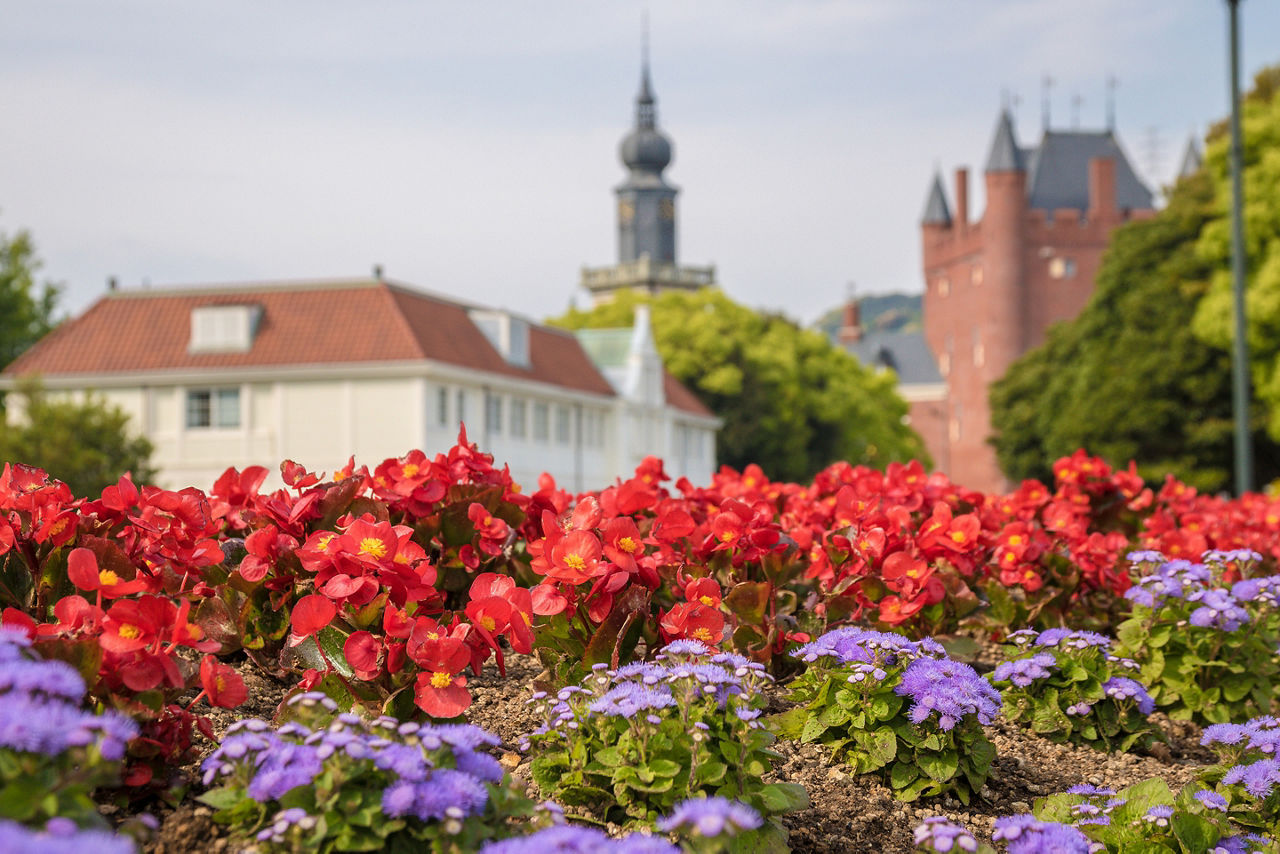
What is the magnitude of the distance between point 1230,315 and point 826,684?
32.4m

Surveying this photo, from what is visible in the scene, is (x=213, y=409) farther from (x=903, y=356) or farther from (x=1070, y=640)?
(x=903, y=356)

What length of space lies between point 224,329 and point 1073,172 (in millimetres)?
74094

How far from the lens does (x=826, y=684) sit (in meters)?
4.13

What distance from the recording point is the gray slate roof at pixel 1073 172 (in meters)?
102

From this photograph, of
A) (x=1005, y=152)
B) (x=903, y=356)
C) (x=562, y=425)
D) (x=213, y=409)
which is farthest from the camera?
(x=903, y=356)

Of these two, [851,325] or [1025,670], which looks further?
[851,325]

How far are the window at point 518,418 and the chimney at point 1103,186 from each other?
6176 centimetres

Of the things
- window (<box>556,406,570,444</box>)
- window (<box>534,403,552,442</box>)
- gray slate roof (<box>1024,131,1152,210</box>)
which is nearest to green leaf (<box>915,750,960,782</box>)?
window (<box>534,403,552,442</box>)

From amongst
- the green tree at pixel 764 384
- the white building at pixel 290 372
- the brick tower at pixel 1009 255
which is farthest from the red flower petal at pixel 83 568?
the brick tower at pixel 1009 255

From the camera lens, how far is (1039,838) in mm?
3225

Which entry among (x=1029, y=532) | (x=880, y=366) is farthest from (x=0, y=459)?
(x=880, y=366)

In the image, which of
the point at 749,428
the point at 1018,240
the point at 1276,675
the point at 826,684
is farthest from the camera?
the point at 1018,240

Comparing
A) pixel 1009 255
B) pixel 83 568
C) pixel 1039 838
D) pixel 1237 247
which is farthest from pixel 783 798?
pixel 1009 255

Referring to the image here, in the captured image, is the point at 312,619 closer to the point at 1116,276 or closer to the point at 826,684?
the point at 826,684
